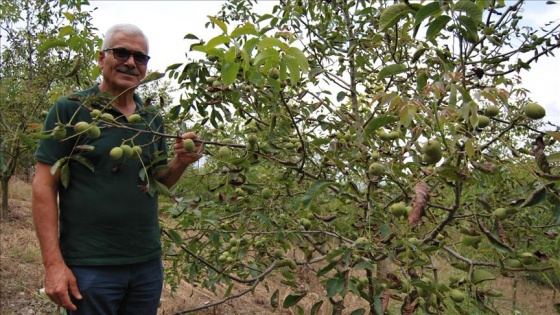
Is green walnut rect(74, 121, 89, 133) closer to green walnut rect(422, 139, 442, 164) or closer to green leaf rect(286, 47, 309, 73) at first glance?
green leaf rect(286, 47, 309, 73)

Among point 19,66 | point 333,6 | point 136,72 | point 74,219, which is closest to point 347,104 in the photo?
point 333,6

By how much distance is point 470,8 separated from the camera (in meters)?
1.10

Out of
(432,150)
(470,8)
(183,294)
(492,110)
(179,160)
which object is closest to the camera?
(470,8)

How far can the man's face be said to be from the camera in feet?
6.19

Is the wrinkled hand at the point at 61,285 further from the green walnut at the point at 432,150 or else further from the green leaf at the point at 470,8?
the green leaf at the point at 470,8

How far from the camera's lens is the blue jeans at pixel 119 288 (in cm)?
177

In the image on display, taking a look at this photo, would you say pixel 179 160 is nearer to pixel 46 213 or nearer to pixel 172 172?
pixel 172 172

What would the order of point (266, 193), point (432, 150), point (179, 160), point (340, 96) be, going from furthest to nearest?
1. point (340, 96)
2. point (266, 193)
3. point (179, 160)
4. point (432, 150)

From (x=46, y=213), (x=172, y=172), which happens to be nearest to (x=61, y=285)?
(x=46, y=213)

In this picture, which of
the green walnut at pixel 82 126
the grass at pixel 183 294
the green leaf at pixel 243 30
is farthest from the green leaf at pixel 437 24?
the grass at pixel 183 294

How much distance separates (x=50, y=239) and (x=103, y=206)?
219 millimetres

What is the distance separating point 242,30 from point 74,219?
3.64 feet

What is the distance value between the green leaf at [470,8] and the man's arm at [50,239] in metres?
1.50

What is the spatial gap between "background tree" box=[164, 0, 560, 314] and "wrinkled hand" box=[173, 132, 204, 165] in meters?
0.08
